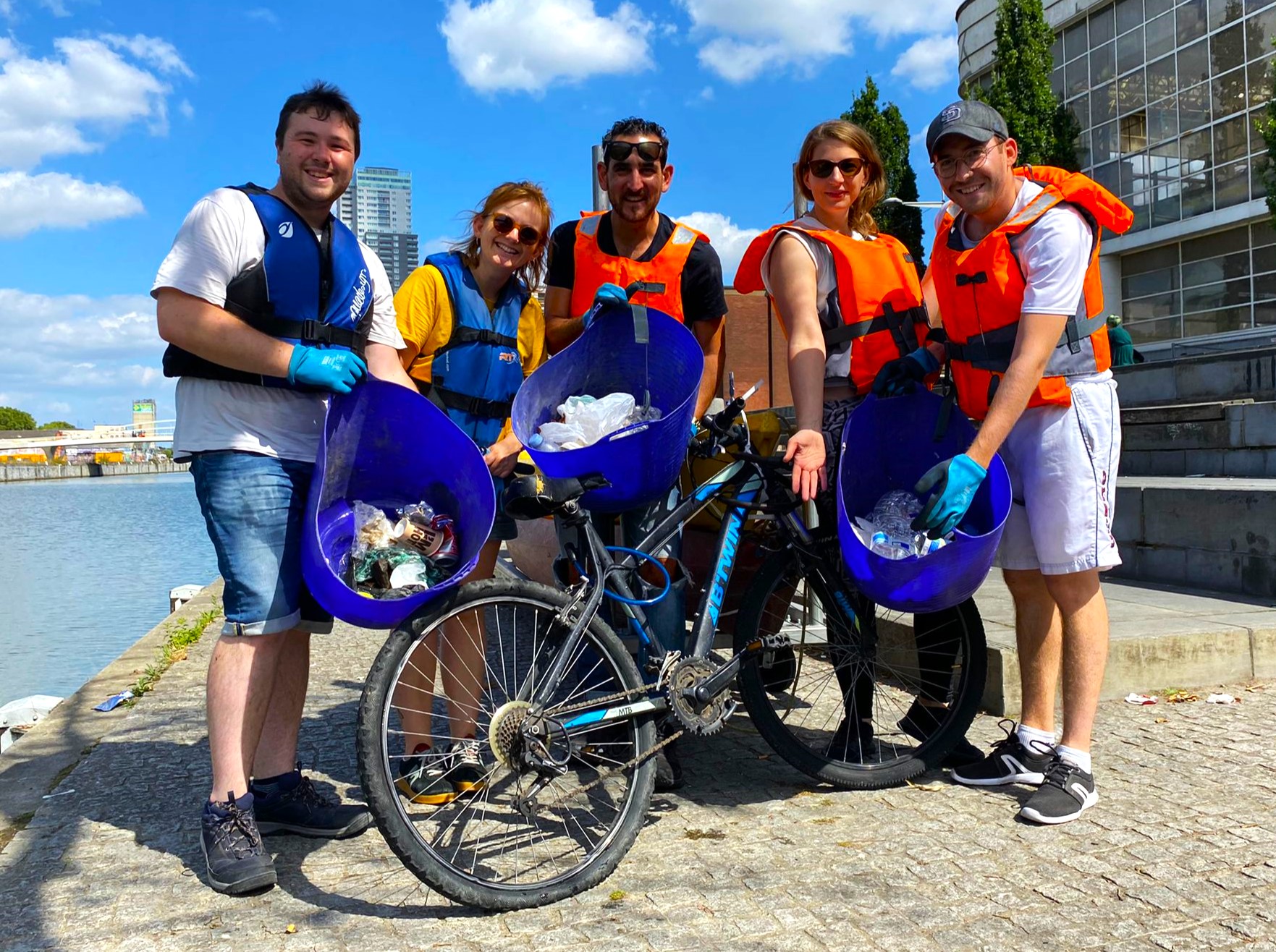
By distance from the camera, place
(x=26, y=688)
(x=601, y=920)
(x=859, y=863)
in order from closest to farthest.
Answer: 1. (x=601, y=920)
2. (x=859, y=863)
3. (x=26, y=688)

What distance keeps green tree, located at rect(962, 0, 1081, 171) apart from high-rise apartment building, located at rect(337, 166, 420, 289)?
54.5 feet

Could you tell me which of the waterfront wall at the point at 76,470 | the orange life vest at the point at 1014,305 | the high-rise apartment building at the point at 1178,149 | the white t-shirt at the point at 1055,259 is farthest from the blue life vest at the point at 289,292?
the waterfront wall at the point at 76,470

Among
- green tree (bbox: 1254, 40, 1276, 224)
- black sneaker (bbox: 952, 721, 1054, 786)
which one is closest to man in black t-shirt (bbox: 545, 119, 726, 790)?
black sneaker (bbox: 952, 721, 1054, 786)

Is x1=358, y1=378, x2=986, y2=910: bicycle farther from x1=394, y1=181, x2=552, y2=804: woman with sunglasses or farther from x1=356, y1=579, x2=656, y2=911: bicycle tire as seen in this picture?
x1=394, y1=181, x2=552, y2=804: woman with sunglasses

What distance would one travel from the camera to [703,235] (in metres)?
3.96

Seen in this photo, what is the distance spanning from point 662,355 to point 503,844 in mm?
1605

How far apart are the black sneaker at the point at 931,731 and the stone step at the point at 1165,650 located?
307mm

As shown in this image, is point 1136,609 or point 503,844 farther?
point 1136,609

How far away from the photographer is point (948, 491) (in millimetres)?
2994

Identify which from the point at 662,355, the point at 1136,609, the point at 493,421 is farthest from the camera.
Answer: the point at 1136,609

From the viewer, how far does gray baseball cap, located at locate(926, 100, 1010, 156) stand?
130 inches

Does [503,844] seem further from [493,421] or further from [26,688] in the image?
[26,688]

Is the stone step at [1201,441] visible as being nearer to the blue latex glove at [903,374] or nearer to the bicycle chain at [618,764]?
the blue latex glove at [903,374]

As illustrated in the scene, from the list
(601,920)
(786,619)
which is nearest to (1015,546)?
(786,619)
